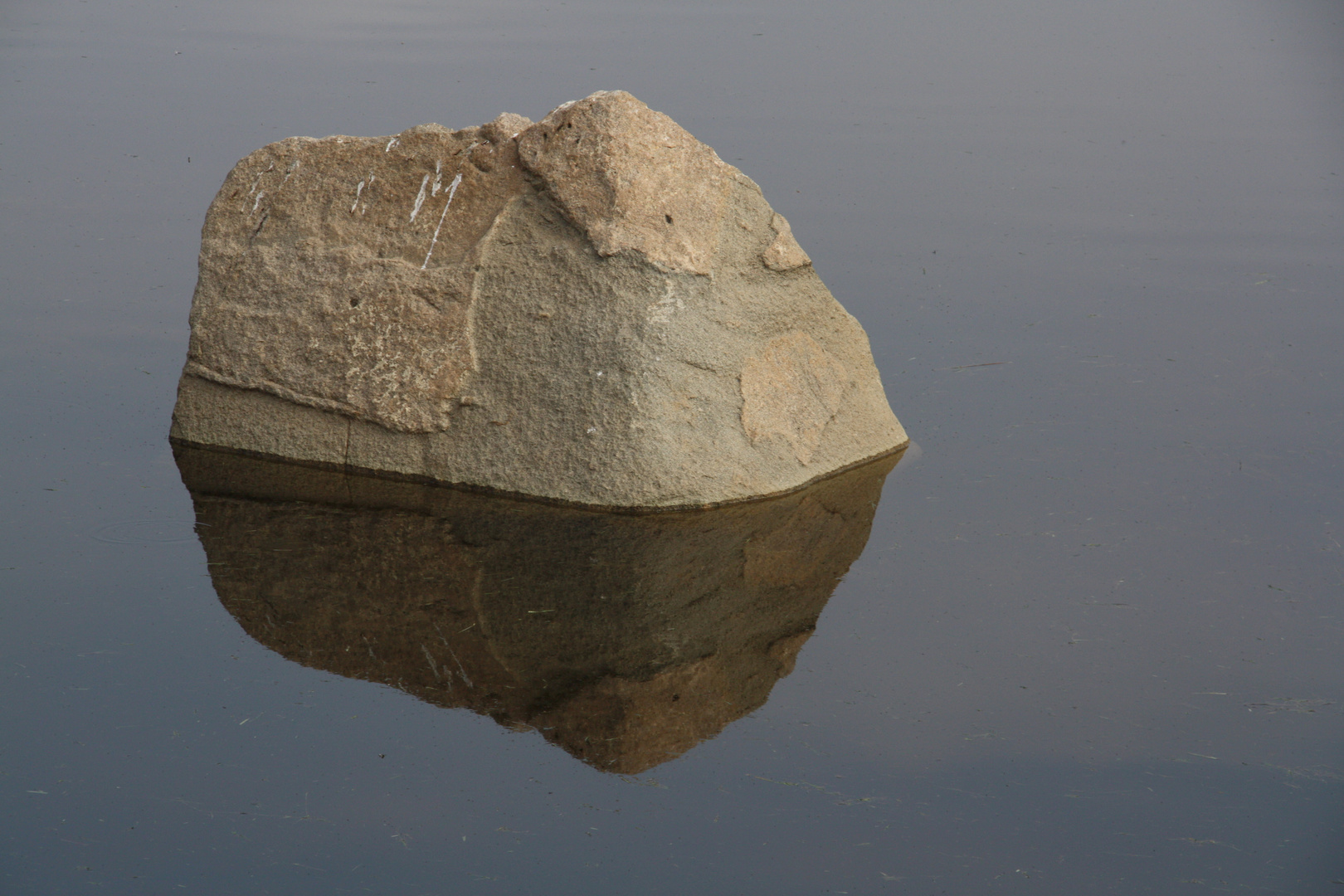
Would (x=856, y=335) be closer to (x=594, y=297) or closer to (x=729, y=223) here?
(x=729, y=223)

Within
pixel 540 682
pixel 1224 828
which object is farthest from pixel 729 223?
pixel 1224 828

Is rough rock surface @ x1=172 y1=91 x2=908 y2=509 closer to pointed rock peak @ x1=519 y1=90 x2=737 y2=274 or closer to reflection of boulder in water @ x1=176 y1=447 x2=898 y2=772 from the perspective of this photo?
pointed rock peak @ x1=519 y1=90 x2=737 y2=274

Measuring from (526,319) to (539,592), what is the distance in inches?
40.0

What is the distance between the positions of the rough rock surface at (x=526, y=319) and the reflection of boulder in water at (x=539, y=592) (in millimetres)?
138

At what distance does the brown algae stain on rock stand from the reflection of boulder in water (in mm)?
198

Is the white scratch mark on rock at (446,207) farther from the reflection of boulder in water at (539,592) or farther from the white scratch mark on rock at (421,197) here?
the reflection of boulder in water at (539,592)

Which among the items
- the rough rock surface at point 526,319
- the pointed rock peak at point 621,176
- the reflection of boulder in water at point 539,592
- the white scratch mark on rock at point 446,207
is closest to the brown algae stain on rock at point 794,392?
the rough rock surface at point 526,319

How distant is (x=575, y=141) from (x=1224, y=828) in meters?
2.75

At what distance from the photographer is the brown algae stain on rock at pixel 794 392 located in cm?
447

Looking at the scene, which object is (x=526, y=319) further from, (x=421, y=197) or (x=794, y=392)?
(x=794, y=392)

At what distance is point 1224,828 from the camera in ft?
9.43

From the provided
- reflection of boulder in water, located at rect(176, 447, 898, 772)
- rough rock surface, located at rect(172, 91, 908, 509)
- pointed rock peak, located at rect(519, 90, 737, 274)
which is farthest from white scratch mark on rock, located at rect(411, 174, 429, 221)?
reflection of boulder in water, located at rect(176, 447, 898, 772)

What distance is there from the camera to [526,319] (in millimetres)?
4352

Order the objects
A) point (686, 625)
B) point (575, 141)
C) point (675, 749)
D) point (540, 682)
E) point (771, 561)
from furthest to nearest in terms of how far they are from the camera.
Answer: point (575, 141) < point (771, 561) < point (686, 625) < point (540, 682) < point (675, 749)
